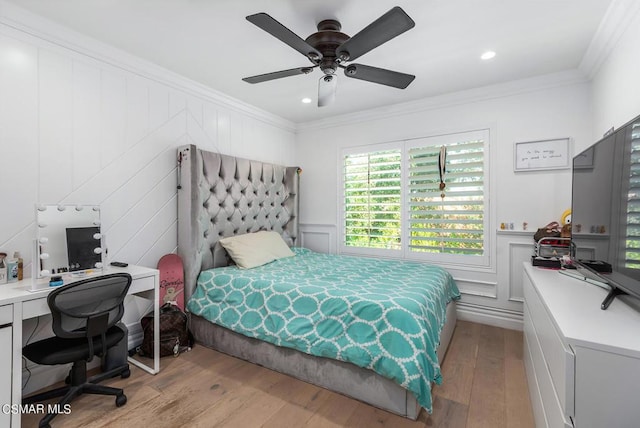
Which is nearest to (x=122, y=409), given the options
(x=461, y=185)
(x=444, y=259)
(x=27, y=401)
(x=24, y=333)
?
(x=27, y=401)

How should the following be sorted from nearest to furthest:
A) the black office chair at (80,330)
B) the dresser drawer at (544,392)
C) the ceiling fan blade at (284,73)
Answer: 1. the dresser drawer at (544,392)
2. the black office chair at (80,330)
3. the ceiling fan blade at (284,73)

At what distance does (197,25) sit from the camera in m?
2.00

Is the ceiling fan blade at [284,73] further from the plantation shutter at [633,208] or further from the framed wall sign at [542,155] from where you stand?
the framed wall sign at [542,155]

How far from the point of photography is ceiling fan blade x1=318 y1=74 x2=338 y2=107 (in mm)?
2076

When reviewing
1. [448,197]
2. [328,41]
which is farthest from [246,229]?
[448,197]

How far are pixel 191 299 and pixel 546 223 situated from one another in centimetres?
342

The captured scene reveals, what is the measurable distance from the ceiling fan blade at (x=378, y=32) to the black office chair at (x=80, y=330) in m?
1.97

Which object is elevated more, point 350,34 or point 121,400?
point 350,34

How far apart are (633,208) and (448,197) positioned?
6.55ft

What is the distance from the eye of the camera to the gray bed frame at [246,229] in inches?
72.3

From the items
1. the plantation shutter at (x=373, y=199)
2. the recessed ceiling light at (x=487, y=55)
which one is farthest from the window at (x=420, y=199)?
the recessed ceiling light at (x=487, y=55)

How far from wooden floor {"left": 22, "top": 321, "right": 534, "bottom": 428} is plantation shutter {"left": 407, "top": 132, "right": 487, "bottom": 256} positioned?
119 cm

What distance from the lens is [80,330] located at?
170 cm

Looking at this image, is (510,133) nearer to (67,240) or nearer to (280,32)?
(280,32)
